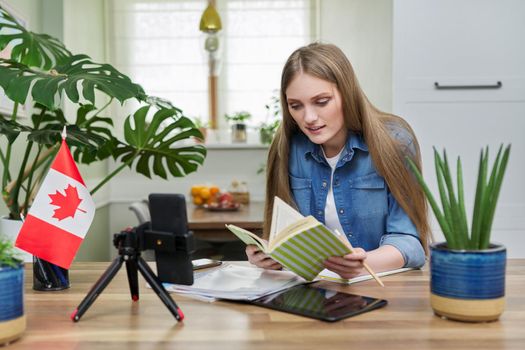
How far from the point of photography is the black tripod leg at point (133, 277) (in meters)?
1.23

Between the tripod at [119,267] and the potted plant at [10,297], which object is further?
the tripod at [119,267]

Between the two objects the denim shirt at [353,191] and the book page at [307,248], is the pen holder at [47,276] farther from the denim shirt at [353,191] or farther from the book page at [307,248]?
the denim shirt at [353,191]

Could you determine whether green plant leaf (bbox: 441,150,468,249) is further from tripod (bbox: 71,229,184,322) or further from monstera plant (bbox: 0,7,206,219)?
monstera plant (bbox: 0,7,206,219)

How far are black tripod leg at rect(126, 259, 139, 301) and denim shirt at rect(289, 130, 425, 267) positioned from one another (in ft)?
2.57

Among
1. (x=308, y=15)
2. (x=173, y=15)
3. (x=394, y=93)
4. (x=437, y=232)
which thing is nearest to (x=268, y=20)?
(x=308, y=15)

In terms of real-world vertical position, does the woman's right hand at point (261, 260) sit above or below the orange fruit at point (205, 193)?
above

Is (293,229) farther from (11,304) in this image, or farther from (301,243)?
(11,304)

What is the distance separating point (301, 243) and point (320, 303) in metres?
0.14

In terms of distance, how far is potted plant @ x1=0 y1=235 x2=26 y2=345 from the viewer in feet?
3.32

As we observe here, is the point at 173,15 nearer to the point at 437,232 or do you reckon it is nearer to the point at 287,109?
the point at 437,232

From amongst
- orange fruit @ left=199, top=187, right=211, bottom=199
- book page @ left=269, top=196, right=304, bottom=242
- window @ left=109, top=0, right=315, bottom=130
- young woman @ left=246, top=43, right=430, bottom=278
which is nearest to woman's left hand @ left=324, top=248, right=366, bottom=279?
book page @ left=269, top=196, right=304, bottom=242

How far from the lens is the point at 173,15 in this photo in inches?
191

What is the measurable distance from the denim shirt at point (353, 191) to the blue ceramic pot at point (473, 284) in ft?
2.14

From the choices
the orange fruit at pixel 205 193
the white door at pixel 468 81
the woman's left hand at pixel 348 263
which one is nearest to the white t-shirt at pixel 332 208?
the woman's left hand at pixel 348 263
